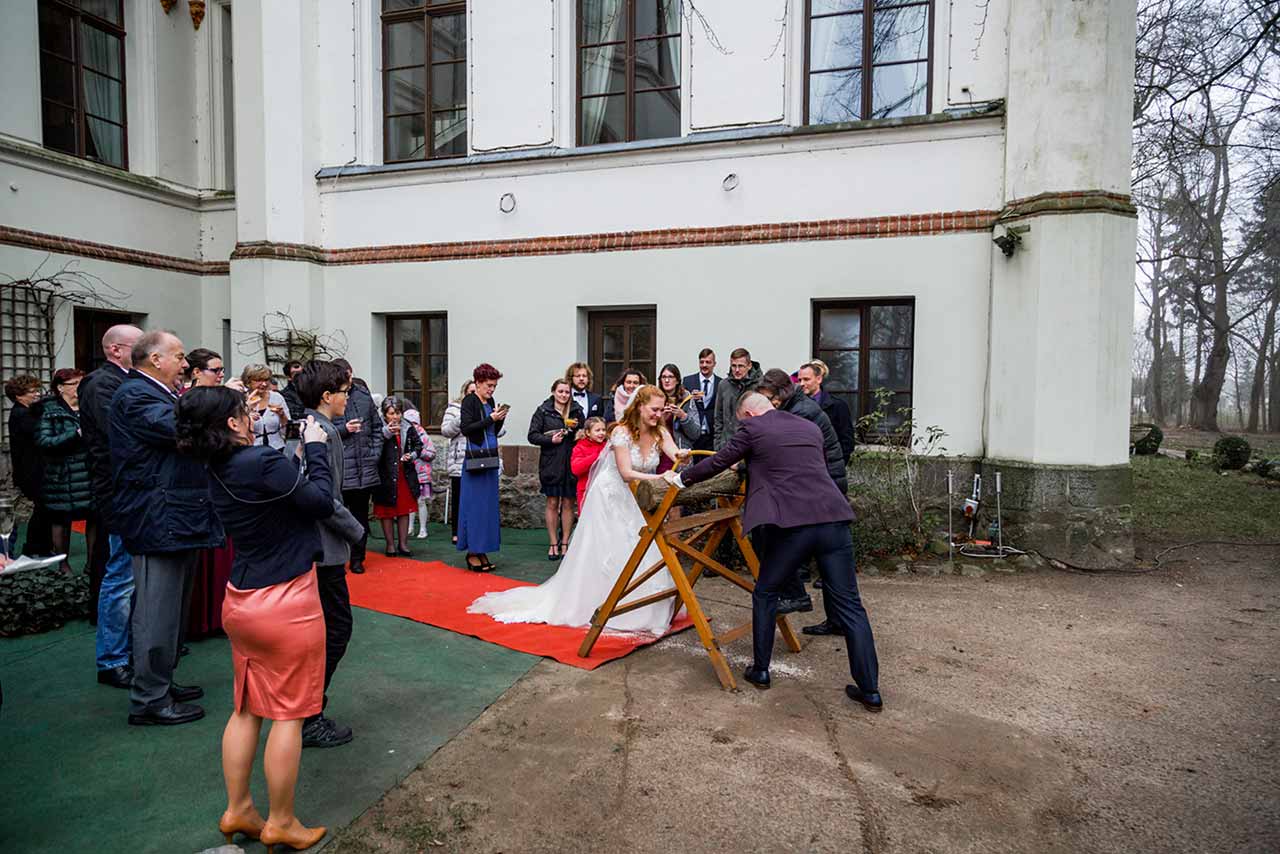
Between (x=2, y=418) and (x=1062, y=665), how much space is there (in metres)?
11.1

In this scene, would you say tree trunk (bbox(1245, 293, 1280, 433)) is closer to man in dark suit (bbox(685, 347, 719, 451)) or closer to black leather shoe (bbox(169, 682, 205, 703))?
man in dark suit (bbox(685, 347, 719, 451))

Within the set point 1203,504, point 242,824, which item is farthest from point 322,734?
point 1203,504

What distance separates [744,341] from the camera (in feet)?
30.0

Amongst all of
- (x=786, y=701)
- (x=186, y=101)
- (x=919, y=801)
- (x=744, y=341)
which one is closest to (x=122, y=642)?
(x=786, y=701)

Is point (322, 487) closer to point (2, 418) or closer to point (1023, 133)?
point (1023, 133)

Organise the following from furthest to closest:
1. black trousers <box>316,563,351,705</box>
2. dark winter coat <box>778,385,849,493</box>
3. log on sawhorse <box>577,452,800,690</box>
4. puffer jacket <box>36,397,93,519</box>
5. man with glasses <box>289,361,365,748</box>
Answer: puffer jacket <box>36,397,93,519</box>, dark winter coat <box>778,385,849,493</box>, log on sawhorse <box>577,452,800,690</box>, black trousers <box>316,563,351,705</box>, man with glasses <box>289,361,365,748</box>

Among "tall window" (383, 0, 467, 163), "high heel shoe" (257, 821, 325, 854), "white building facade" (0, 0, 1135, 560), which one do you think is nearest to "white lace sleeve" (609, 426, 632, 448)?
"high heel shoe" (257, 821, 325, 854)

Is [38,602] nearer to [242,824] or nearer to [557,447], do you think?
[242,824]

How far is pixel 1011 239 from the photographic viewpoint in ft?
25.8

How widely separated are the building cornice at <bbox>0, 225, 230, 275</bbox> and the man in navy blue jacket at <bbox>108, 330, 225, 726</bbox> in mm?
7460

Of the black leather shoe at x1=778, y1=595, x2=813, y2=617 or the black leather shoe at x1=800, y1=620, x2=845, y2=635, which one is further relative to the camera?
the black leather shoe at x1=778, y1=595, x2=813, y2=617

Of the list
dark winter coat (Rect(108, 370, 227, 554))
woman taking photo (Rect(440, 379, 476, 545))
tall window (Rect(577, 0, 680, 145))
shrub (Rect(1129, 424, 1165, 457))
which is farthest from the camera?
shrub (Rect(1129, 424, 1165, 457))

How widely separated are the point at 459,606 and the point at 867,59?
23.5 feet

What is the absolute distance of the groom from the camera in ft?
14.3
